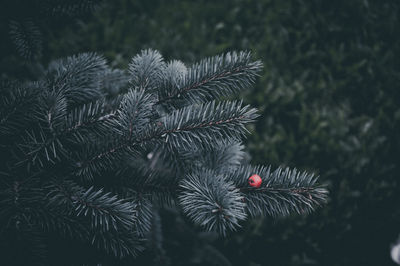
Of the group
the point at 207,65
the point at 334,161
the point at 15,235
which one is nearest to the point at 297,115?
the point at 334,161

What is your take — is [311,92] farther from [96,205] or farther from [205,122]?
[96,205]

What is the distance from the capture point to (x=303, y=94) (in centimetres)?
248

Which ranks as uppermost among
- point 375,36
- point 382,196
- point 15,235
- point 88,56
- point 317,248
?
point 375,36

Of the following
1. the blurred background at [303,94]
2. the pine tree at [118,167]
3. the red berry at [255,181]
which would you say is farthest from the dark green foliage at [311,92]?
the red berry at [255,181]

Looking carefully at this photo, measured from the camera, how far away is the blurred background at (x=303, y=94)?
1.99 metres

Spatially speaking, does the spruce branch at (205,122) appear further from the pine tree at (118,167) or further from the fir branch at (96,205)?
the fir branch at (96,205)

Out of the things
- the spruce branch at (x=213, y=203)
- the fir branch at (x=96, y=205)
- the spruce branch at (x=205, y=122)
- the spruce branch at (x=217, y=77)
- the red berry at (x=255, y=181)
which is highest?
the spruce branch at (x=217, y=77)

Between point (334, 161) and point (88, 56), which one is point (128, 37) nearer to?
point (88, 56)

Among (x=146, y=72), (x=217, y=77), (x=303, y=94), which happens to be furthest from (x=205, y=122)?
(x=303, y=94)

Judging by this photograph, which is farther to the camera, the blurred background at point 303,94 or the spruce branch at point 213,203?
the blurred background at point 303,94

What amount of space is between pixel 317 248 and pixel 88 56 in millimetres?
1912

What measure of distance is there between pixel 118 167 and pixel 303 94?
1972mm

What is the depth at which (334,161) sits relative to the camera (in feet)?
7.25

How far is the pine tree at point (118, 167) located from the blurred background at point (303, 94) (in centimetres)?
71
